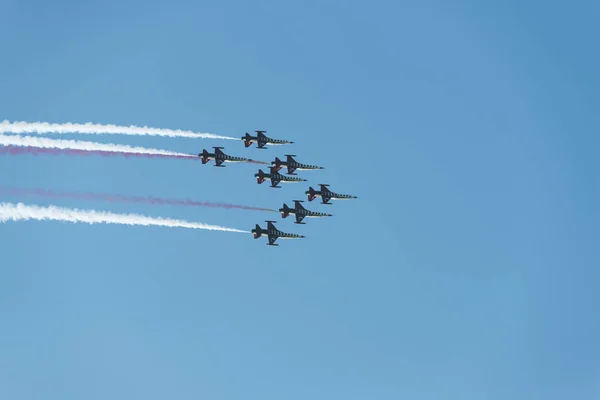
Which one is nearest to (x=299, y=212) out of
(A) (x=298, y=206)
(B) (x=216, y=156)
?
(A) (x=298, y=206)

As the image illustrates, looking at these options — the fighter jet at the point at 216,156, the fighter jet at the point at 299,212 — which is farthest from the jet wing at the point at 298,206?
the fighter jet at the point at 216,156

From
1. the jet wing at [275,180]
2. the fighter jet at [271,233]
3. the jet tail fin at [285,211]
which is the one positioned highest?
the jet wing at [275,180]

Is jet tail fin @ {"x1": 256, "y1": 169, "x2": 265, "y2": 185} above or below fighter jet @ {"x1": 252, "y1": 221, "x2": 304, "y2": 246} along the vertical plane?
above

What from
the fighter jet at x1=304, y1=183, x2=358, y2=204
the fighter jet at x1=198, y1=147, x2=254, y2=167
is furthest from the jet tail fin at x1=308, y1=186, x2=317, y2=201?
the fighter jet at x1=198, y1=147, x2=254, y2=167

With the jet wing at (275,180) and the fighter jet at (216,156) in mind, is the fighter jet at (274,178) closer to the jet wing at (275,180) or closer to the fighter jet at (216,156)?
the jet wing at (275,180)

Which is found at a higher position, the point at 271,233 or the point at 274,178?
the point at 274,178

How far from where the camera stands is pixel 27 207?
98125 millimetres

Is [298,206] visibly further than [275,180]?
Yes

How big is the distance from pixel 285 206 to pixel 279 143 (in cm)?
973

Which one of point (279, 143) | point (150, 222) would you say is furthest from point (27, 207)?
point (279, 143)

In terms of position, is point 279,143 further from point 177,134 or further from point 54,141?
point 54,141

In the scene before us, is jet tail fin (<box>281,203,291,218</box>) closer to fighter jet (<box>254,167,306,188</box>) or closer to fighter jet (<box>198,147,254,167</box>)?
fighter jet (<box>254,167,306,188</box>)

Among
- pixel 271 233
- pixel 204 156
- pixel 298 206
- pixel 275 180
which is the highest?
pixel 204 156

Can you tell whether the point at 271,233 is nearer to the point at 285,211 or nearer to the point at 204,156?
the point at 285,211
